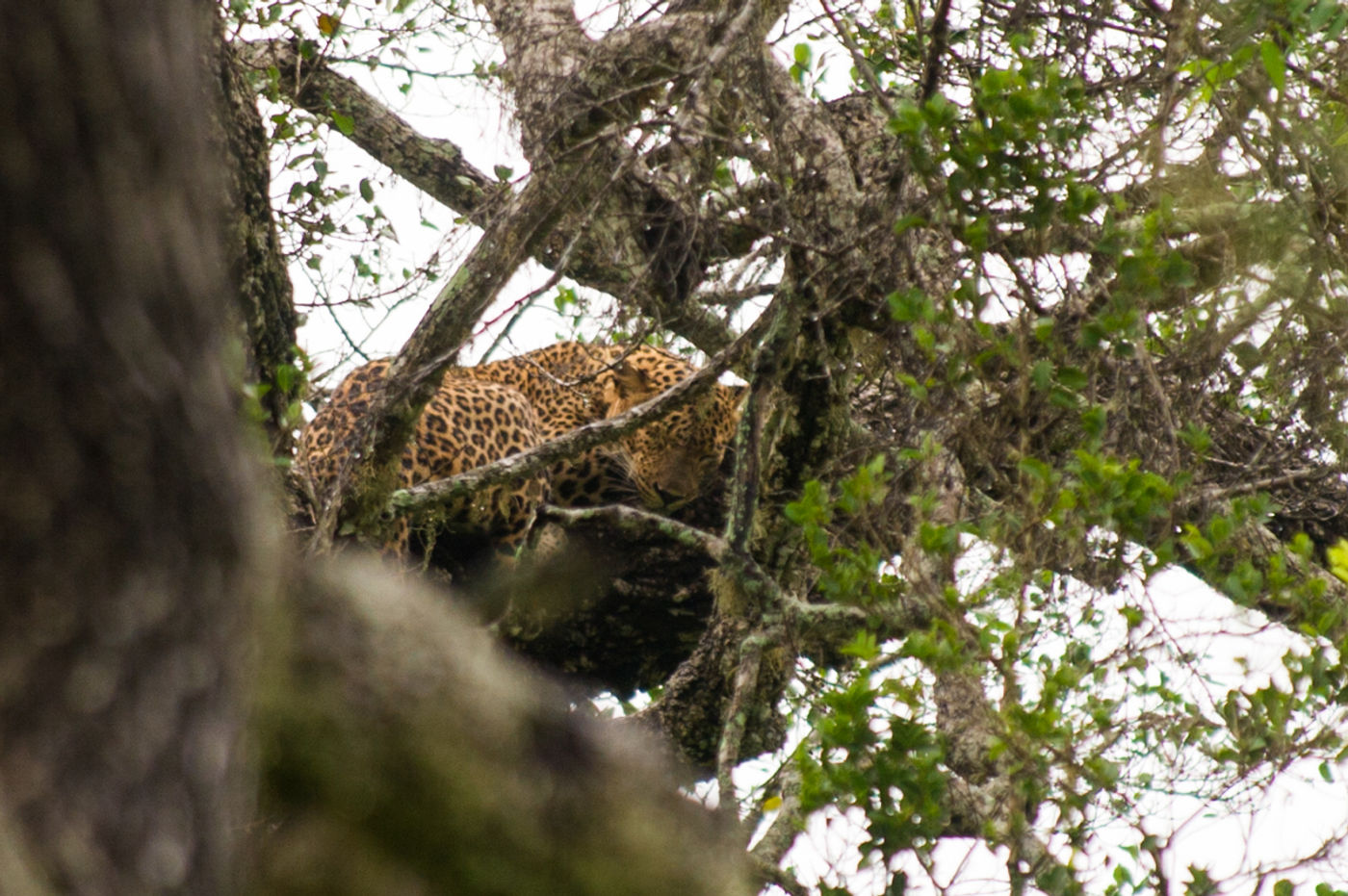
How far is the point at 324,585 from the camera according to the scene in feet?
5.01

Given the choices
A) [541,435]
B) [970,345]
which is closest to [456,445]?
[541,435]

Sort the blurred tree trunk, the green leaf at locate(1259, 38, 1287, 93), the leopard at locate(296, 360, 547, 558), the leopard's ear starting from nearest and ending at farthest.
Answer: the blurred tree trunk < the green leaf at locate(1259, 38, 1287, 93) < the leopard at locate(296, 360, 547, 558) < the leopard's ear

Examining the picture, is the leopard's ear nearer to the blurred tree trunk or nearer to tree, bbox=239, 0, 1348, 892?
tree, bbox=239, 0, 1348, 892

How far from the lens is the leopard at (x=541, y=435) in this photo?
6324 millimetres

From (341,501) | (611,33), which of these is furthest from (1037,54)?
(341,501)

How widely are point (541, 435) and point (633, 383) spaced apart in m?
0.62

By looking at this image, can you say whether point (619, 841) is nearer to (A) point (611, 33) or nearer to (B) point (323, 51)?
(A) point (611, 33)

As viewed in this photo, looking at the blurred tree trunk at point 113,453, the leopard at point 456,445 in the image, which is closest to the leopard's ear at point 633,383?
the leopard at point 456,445

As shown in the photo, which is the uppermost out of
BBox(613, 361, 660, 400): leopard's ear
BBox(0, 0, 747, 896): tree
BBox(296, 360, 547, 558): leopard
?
BBox(613, 361, 660, 400): leopard's ear

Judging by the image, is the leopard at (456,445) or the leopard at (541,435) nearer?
the leopard at (456,445)

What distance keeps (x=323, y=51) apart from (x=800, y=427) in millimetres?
2626

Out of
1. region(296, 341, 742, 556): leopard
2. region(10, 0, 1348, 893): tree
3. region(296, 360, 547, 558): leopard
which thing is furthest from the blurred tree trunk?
region(296, 360, 547, 558): leopard

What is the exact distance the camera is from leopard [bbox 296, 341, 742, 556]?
6.32 meters

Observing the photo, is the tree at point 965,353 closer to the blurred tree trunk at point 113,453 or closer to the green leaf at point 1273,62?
the green leaf at point 1273,62
